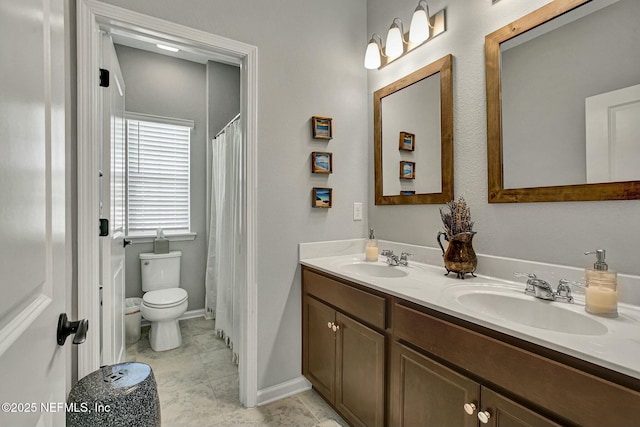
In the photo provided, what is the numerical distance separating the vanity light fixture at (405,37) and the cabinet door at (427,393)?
1712 millimetres

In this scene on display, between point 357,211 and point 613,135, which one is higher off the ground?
point 613,135

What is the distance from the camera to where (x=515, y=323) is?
900mm

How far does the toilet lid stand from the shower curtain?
345 mm

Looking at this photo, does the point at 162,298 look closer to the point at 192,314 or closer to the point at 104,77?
the point at 192,314

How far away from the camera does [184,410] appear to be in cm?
177

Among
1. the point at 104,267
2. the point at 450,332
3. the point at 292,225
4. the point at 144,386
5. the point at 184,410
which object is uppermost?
the point at 292,225

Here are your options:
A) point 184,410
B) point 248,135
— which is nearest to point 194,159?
point 248,135

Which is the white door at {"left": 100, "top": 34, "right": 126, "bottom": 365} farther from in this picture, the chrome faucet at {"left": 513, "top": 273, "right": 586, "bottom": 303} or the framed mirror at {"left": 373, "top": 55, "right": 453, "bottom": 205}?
the chrome faucet at {"left": 513, "top": 273, "right": 586, "bottom": 303}

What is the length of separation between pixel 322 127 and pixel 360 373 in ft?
4.94

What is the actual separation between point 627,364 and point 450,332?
44 centimetres

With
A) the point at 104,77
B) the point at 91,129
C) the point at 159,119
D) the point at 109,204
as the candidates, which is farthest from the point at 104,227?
the point at 159,119

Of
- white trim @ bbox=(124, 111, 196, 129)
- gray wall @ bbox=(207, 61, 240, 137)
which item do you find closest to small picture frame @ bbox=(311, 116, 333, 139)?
gray wall @ bbox=(207, 61, 240, 137)

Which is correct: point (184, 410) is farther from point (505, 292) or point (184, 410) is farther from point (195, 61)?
point (195, 61)

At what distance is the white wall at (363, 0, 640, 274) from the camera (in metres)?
1.13
